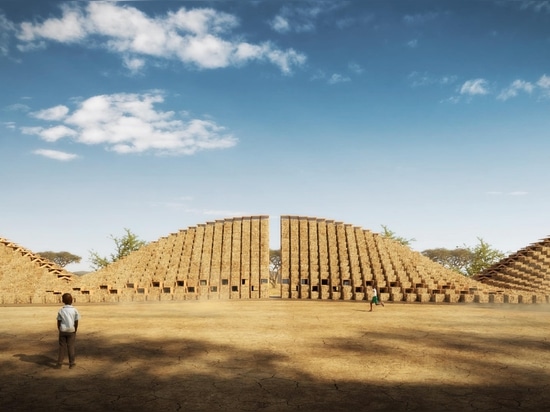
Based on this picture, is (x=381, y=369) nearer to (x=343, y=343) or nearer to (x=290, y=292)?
(x=343, y=343)

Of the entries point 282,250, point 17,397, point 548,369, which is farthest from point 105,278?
point 548,369

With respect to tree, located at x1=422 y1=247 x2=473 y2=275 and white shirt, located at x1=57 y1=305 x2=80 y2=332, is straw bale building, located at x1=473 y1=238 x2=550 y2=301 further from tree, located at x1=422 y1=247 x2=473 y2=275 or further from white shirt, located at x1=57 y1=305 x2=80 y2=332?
tree, located at x1=422 y1=247 x2=473 y2=275

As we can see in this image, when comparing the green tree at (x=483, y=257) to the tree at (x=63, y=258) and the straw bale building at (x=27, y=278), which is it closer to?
the straw bale building at (x=27, y=278)

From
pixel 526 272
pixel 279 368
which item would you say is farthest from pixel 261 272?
pixel 279 368

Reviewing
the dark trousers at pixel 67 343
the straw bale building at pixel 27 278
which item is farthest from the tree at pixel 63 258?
the dark trousers at pixel 67 343

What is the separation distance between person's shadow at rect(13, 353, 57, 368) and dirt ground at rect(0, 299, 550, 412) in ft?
0.08

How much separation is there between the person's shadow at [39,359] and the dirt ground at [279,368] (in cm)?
2

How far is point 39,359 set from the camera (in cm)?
980

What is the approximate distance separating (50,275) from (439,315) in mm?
27011

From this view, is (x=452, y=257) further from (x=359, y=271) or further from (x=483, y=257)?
(x=359, y=271)

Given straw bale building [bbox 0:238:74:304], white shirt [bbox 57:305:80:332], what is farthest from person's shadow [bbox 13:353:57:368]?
straw bale building [bbox 0:238:74:304]

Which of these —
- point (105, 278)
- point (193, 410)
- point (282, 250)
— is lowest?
point (193, 410)

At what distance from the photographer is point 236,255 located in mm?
31188

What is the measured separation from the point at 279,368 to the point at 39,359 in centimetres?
559
